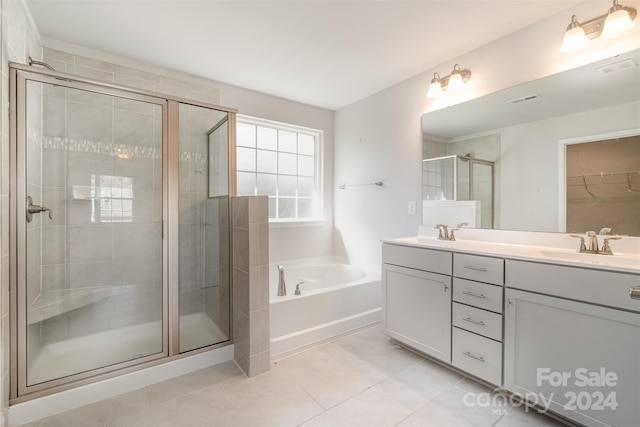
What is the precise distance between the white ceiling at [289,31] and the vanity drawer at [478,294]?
1.70 meters

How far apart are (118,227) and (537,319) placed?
2745 mm

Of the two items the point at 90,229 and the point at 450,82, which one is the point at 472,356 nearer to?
the point at 450,82

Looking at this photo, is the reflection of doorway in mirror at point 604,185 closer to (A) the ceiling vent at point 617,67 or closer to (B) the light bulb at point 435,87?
(A) the ceiling vent at point 617,67

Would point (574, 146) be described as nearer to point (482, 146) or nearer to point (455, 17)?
point (482, 146)

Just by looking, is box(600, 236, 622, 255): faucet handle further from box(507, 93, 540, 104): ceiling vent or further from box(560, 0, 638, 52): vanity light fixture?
box(560, 0, 638, 52): vanity light fixture

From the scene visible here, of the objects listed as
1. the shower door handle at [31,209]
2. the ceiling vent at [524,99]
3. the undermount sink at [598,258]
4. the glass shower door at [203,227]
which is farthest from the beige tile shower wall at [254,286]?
the ceiling vent at [524,99]

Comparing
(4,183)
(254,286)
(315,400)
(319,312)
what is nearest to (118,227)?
(4,183)

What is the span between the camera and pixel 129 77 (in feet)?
7.50

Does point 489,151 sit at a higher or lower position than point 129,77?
lower

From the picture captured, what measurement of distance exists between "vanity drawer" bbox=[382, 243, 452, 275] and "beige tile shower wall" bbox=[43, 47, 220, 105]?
2174 millimetres

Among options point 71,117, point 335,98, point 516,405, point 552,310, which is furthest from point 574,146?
point 71,117

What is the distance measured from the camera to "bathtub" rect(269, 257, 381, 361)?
204 centimetres

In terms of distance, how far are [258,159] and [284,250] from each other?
42.5 inches

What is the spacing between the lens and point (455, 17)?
1.78m
